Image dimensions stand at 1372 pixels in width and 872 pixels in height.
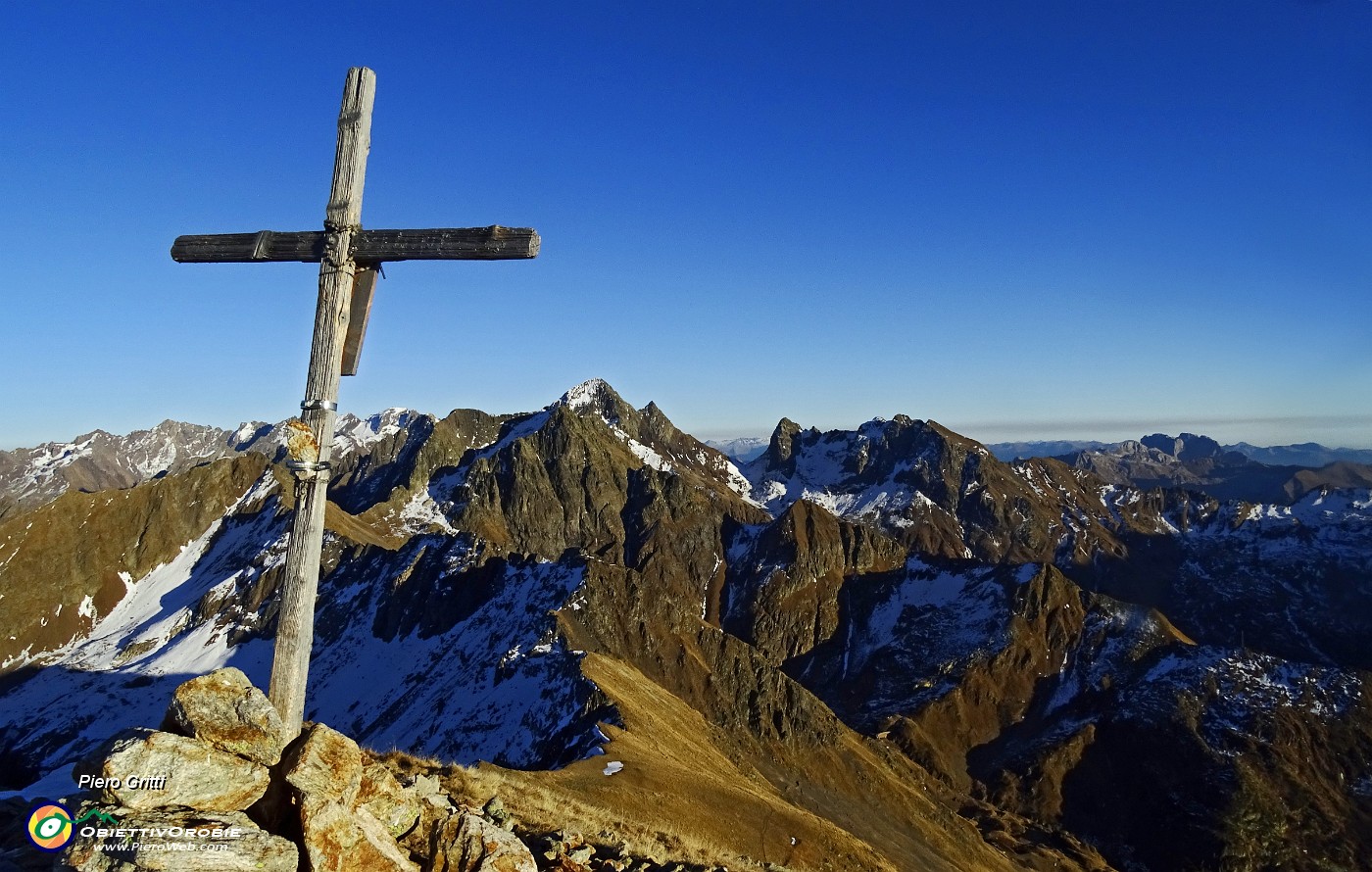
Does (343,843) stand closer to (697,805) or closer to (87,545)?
(697,805)

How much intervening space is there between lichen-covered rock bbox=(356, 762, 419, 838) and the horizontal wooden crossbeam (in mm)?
7103

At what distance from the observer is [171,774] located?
9.07 m

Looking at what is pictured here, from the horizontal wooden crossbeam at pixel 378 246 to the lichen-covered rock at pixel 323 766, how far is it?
611cm

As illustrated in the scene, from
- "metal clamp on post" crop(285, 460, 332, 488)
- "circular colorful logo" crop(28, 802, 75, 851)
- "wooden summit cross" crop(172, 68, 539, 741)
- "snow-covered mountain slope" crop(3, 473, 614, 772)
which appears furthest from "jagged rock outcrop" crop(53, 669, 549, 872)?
"snow-covered mountain slope" crop(3, 473, 614, 772)

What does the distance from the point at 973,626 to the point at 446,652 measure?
125 m

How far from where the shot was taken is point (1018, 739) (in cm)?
15462

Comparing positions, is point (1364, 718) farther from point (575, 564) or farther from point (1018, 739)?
point (575, 564)

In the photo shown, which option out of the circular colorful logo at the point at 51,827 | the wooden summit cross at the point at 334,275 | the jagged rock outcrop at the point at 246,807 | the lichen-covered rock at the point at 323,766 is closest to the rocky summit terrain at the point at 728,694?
the jagged rock outcrop at the point at 246,807

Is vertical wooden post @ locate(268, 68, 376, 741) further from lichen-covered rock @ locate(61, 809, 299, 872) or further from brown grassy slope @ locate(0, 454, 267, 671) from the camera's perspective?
brown grassy slope @ locate(0, 454, 267, 671)

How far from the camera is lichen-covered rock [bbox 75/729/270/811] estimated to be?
29.0 feet

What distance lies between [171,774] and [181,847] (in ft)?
3.49

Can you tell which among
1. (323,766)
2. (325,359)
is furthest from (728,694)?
(325,359)

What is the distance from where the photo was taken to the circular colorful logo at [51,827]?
9.09m

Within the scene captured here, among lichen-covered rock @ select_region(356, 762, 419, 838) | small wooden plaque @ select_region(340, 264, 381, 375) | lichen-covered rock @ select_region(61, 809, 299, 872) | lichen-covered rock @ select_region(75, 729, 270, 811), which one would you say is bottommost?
lichen-covered rock @ select_region(356, 762, 419, 838)
